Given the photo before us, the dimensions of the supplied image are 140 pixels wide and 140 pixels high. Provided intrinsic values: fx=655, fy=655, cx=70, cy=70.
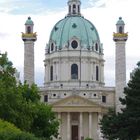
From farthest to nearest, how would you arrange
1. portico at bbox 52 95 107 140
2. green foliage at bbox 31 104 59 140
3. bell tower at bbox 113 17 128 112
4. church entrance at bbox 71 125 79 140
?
church entrance at bbox 71 125 79 140, portico at bbox 52 95 107 140, bell tower at bbox 113 17 128 112, green foliage at bbox 31 104 59 140

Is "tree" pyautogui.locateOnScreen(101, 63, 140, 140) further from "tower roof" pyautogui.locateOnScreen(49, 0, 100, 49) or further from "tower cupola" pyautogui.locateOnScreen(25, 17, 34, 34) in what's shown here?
"tower roof" pyautogui.locateOnScreen(49, 0, 100, 49)

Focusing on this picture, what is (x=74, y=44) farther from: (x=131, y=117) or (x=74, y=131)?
(x=131, y=117)

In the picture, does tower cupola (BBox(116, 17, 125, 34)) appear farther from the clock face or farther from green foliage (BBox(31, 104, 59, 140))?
green foliage (BBox(31, 104, 59, 140))

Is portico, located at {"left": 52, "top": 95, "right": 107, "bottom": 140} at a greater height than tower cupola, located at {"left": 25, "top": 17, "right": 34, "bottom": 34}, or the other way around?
tower cupola, located at {"left": 25, "top": 17, "right": 34, "bottom": 34}

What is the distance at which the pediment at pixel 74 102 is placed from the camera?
12350 cm

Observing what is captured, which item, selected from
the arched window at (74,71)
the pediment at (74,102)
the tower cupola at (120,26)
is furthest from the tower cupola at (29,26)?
the tower cupola at (120,26)

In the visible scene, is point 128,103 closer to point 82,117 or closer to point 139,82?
point 139,82

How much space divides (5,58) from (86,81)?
79.7 metres

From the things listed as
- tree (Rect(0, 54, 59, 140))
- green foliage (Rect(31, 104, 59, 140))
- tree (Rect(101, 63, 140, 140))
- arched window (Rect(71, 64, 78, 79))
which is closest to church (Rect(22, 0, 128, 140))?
arched window (Rect(71, 64, 78, 79))

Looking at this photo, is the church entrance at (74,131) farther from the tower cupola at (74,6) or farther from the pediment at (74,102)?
the tower cupola at (74,6)

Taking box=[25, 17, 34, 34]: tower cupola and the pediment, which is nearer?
the pediment

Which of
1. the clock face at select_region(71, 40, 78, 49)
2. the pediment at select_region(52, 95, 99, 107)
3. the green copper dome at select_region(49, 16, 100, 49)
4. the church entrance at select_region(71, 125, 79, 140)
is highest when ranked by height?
the green copper dome at select_region(49, 16, 100, 49)

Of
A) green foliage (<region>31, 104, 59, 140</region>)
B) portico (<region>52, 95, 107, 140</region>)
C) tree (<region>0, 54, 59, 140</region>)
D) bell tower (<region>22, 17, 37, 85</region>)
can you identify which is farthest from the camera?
bell tower (<region>22, 17, 37, 85</region>)

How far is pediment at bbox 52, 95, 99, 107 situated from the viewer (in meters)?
124
